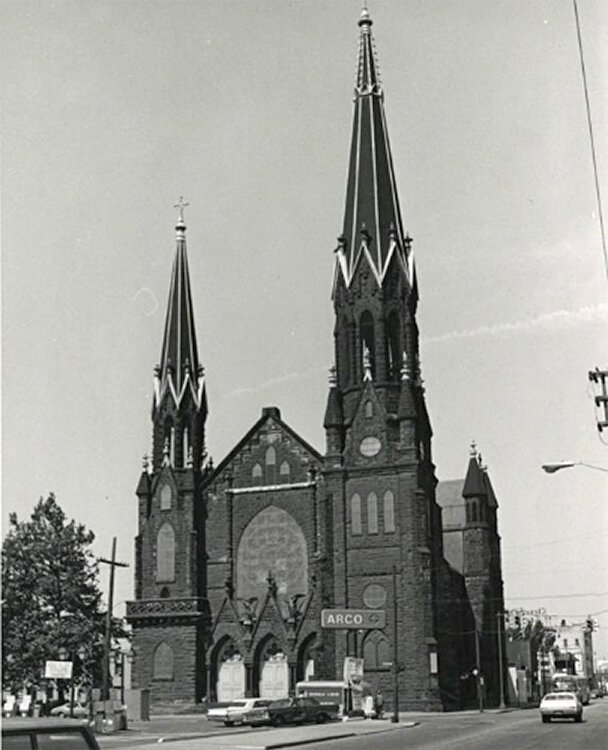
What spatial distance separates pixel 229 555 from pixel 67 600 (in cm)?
1293

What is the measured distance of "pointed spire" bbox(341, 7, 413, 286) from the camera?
7000 cm

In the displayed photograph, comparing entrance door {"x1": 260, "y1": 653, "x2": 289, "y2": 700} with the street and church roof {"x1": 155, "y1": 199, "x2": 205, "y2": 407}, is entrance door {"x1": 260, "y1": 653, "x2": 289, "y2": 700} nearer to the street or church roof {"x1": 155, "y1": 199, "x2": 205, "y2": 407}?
church roof {"x1": 155, "y1": 199, "x2": 205, "y2": 407}

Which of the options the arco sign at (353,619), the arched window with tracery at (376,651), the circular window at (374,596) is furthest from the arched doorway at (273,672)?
the circular window at (374,596)

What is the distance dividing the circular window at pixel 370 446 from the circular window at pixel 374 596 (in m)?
7.36

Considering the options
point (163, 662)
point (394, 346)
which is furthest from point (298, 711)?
point (394, 346)

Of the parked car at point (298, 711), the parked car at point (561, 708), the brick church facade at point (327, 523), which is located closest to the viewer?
the parked car at point (561, 708)

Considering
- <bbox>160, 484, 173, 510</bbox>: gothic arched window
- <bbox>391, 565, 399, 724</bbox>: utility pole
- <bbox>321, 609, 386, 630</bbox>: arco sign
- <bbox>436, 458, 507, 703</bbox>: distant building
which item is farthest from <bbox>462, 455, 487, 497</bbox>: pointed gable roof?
<bbox>160, 484, 173, 510</bbox>: gothic arched window

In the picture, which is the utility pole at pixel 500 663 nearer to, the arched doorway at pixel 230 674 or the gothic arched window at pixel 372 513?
the gothic arched window at pixel 372 513

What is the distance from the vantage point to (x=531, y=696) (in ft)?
343

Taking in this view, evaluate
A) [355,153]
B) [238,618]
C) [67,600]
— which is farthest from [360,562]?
[355,153]

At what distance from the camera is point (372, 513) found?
6406cm

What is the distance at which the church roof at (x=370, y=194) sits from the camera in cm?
6988

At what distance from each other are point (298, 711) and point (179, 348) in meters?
29.4

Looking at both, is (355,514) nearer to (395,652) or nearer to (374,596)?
(374,596)
